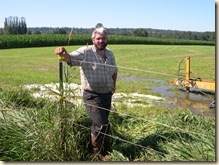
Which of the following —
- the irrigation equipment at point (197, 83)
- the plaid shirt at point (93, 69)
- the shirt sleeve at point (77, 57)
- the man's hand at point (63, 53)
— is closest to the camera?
the man's hand at point (63, 53)

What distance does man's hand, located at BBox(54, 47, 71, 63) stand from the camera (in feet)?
12.2

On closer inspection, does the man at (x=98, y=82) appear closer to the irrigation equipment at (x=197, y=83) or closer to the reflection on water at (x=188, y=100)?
the reflection on water at (x=188, y=100)

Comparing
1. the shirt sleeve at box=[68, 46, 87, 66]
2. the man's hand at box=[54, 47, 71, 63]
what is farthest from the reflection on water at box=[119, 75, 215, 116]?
the man's hand at box=[54, 47, 71, 63]

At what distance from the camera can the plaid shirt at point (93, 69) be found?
412 cm

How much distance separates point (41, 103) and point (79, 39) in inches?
1786

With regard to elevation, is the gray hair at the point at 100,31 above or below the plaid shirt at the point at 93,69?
above

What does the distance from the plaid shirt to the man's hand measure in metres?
0.17

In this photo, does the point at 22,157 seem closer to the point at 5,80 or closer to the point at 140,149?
the point at 140,149

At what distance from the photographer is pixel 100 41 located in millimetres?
4152

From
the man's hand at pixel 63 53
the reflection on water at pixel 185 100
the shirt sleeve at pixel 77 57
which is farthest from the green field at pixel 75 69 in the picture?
the reflection on water at pixel 185 100

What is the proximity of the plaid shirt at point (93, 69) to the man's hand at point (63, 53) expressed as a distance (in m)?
0.17

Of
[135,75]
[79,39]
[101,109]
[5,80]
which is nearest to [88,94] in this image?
[101,109]

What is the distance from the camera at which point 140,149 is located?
14.2 feet

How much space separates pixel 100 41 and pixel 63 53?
0.57m
